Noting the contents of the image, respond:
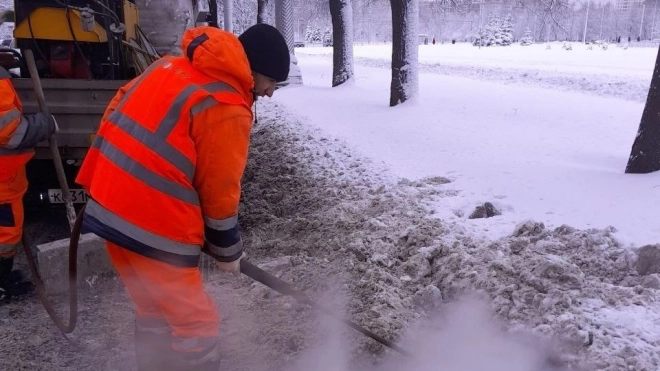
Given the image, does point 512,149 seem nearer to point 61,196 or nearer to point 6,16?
point 61,196

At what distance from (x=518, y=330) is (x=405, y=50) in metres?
7.68

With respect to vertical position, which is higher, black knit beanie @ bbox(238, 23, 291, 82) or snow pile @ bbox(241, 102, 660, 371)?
black knit beanie @ bbox(238, 23, 291, 82)

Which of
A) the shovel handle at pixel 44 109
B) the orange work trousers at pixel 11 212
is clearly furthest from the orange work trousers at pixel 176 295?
the orange work trousers at pixel 11 212

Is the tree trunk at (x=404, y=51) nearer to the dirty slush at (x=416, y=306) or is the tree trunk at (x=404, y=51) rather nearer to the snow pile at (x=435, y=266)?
the snow pile at (x=435, y=266)

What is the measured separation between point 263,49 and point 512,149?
473 cm

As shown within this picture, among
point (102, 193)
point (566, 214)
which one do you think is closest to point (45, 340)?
point (102, 193)

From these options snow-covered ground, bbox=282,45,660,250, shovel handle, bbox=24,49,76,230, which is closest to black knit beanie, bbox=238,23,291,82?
shovel handle, bbox=24,49,76,230

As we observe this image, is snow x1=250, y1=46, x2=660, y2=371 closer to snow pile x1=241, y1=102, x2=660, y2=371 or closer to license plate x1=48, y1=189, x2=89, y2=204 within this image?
snow pile x1=241, y1=102, x2=660, y2=371

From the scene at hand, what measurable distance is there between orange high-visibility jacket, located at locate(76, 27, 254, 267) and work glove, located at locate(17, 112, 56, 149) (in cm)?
172

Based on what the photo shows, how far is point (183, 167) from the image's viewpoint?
7.34 ft

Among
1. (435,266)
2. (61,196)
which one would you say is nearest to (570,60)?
(435,266)

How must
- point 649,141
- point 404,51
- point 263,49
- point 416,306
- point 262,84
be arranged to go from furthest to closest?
point 404,51, point 649,141, point 416,306, point 262,84, point 263,49

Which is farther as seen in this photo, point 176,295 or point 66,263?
point 66,263

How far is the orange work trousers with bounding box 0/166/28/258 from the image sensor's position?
12.5 ft
